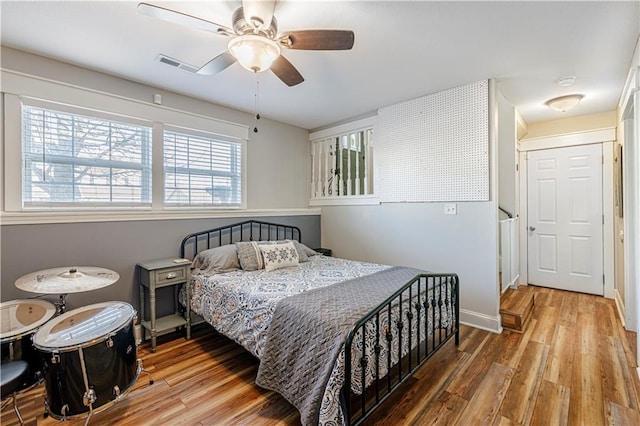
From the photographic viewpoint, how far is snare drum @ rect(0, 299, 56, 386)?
1.64m

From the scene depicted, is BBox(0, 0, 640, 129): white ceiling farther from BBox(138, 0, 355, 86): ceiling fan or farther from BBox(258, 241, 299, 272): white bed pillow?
BBox(258, 241, 299, 272): white bed pillow

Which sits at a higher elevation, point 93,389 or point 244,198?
point 244,198

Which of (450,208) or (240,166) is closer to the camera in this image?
(450,208)

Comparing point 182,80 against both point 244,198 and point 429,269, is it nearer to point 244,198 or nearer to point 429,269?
point 244,198

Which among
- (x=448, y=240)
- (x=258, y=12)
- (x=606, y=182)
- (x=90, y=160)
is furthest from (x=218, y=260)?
(x=606, y=182)

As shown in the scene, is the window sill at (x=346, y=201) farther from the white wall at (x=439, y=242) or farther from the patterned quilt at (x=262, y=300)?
the patterned quilt at (x=262, y=300)

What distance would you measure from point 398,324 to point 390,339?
0.39 ft

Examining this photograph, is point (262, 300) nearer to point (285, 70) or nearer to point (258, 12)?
point (285, 70)

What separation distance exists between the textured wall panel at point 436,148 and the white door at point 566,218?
91.7 inches

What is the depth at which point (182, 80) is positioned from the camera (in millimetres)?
2949

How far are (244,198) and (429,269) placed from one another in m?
2.49

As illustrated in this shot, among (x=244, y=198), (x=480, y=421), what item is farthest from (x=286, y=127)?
(x=480, y=421)

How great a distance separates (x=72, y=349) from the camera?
1.57 m

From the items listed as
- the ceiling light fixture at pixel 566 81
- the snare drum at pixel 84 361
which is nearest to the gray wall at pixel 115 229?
the snare drum at pixel 84 361
